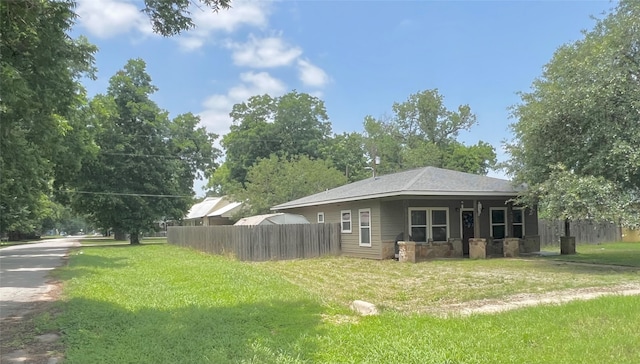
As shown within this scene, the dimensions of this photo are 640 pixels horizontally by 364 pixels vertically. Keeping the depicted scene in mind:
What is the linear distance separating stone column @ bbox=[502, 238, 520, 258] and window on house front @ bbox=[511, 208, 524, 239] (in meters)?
1.55

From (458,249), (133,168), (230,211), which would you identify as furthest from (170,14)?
(230,211)

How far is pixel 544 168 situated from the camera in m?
15.7

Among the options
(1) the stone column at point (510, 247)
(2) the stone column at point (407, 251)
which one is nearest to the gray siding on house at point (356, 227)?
(2) the stone column at point (407, 251)

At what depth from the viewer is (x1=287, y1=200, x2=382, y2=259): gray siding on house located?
1858 cm

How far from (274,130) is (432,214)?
129ft

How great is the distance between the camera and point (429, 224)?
1878 centimetres

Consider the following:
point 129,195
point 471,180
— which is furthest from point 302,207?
point 129,195

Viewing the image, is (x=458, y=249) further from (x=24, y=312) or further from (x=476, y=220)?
(x=24, y=312)

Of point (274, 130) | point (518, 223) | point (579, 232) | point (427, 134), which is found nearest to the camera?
point (518, 223)

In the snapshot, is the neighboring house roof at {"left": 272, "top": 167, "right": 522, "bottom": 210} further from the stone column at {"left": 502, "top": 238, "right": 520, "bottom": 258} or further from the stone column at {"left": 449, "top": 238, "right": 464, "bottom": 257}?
the stone column at {"left": 449, "top": 238, "right": 464, "bottom": 257}

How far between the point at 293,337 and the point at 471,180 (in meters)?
15.5

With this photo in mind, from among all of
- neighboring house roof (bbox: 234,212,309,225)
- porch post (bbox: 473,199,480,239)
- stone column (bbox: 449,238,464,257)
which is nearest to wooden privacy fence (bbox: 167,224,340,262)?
neighboring house roof (bbox: 234,212,309,225)

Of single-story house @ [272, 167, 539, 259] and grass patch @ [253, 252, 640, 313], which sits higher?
single-story house @ [272, 167, 539, 259]

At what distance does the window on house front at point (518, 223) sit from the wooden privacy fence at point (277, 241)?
7.15 metres
